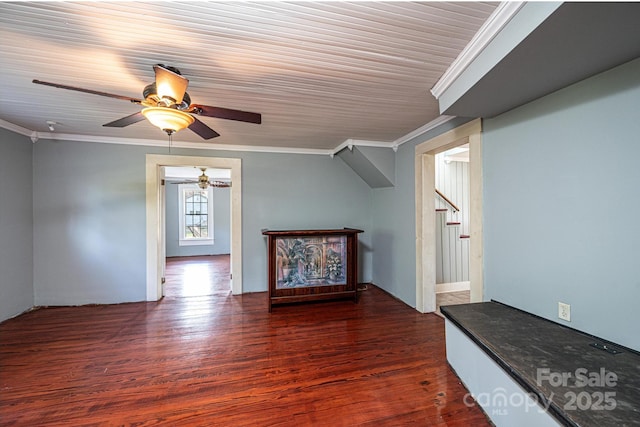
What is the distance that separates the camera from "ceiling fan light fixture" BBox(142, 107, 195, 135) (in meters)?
1.67

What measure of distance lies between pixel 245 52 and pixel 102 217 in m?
3.40

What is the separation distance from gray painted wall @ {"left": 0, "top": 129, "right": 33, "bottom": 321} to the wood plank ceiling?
0.66 m

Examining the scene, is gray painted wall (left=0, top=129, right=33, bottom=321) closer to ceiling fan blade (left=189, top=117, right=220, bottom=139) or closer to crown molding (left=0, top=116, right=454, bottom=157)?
crown molding (left=0, top=116, right=454, bottom=157)

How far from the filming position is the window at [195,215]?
7.47 metres

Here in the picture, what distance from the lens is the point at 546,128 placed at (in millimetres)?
1812

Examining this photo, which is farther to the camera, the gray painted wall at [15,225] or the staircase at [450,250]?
the staircase at [450,250]

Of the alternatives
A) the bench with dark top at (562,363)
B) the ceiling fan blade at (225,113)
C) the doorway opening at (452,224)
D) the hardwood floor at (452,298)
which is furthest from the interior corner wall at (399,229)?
the ceiling fan blade at (225,113)

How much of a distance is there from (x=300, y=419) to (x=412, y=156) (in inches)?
120

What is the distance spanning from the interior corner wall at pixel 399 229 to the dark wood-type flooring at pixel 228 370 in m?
0.59

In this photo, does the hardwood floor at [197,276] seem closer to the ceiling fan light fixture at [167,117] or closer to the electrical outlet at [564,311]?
the ceiling fan light fixture at [167,117]

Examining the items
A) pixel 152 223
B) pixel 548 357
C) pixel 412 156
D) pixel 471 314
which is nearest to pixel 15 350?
pixel 152 223

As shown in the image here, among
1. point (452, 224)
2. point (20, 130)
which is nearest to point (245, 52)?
point (20, 130)

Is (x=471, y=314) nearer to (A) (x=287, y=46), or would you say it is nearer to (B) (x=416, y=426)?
(B) (x=416, y=426)

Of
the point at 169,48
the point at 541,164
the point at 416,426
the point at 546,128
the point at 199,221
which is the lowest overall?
the point at 416,426
